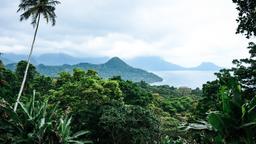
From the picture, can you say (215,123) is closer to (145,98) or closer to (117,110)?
(117,110)

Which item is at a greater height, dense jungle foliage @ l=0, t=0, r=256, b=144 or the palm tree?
the palm tree

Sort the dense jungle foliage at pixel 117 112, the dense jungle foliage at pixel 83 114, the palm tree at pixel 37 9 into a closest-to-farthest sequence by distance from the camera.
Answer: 1. the dense jungle foliage at pixel 117 112
2. the dense jungle foliage at pixel 83 114
3. the palm tree at pixel 37 9

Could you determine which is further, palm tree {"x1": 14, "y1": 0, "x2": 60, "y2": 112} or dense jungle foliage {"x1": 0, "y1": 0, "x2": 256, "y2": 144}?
palm tree {"x1": 14, "y1": 0, "x2": 60, "y2": 112}

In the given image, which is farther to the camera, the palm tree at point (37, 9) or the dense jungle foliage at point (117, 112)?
the palm tree at point (37, 9)

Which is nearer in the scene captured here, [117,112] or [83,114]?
[117,112]

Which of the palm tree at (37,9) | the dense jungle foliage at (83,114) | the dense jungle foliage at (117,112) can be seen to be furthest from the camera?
the palm tree at (37,9)

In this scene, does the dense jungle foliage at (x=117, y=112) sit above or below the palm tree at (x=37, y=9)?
below

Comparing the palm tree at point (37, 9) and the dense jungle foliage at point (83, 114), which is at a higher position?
the palm tree at point (37, 9)

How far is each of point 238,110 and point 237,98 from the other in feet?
1.08

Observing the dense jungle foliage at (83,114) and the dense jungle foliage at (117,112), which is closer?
the dense jungle foliage at (117,112)

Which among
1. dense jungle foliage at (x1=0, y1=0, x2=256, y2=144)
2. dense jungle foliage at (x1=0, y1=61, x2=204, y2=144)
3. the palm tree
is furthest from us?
the palm tree

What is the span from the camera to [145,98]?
222ft

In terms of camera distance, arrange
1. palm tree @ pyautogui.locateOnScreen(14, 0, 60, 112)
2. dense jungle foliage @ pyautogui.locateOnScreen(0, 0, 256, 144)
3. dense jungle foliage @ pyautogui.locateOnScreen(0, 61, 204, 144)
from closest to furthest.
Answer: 1. dense jungle foliage @ pyautogui.locateOnScreen(0, 0, 256, 144)
2. dense jungle foliage @ pyautogui.locateOnScreen(0, 61, 204, 144)
3. palm tree @ pyautogui.locateOnScreen(14, 0, 60, 112)

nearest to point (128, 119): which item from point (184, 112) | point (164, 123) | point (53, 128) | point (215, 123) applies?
point (53, 128)
